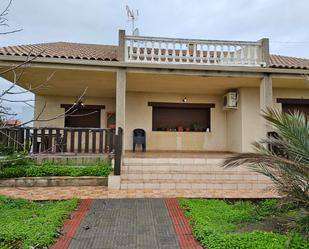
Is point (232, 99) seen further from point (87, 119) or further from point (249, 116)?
point (87, 119)

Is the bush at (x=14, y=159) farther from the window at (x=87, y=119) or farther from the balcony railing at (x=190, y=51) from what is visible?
the window at (x=87, y=119)

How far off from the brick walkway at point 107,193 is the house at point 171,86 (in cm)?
137

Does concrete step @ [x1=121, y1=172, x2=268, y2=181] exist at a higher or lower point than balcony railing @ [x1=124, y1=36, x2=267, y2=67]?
lower

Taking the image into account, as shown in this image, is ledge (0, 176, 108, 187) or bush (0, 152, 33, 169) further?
ledge (0, 176, 108, 187)

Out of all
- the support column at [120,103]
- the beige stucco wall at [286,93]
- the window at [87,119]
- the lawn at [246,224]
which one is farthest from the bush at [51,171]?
the beige stucco wall at [286,93]

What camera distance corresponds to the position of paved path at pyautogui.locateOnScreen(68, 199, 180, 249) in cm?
345

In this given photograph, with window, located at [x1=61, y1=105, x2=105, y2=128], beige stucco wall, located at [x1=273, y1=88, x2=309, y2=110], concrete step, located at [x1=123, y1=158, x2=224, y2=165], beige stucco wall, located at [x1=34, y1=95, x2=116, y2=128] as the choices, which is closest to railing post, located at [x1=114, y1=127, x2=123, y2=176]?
concrete step, located at [x1=123, y1=158, x2=224, y2=165]

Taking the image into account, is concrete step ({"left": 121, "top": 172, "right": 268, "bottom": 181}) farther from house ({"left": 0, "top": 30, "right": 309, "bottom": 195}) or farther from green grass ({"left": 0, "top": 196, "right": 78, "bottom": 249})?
green grass ({"left": 0, "top": 196, "right": 78, "bottom": 249})

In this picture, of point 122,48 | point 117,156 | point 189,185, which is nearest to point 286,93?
point 189,185

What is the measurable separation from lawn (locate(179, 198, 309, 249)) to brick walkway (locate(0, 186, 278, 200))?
0.56 meters

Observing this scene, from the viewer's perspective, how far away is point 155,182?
687 cm

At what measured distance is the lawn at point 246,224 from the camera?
3.25 m

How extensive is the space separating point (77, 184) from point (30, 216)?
2.66 metres

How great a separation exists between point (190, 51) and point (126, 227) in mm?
6713
